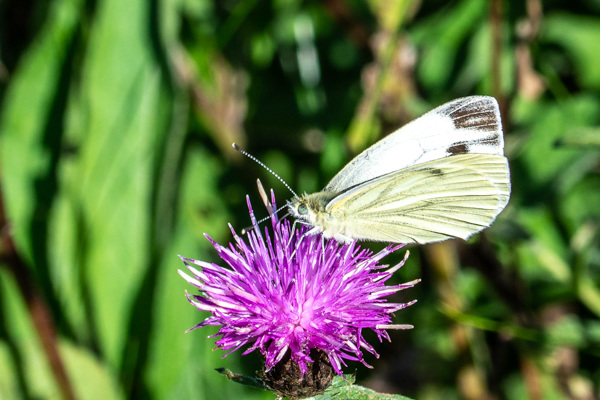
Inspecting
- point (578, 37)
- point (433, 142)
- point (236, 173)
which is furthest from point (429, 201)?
point (578, 37)

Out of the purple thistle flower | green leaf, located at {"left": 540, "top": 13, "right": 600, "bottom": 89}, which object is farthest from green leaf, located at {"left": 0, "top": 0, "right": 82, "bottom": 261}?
green leaf, located at {"left": 540, "top": 13, "right": 600, "bottom": 89}

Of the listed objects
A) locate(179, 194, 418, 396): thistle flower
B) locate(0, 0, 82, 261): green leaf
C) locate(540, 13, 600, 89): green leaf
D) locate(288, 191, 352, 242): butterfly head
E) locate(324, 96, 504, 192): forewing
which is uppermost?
locate(0, 0, 82, 261): green leaf

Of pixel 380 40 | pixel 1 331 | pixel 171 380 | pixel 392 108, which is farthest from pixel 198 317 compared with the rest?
pixel 380 40

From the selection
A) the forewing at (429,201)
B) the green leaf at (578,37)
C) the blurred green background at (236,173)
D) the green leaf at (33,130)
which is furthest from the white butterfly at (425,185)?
the green leaf at (33,130)

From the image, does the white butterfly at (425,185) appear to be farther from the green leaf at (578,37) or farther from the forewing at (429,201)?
the green leaf at (578,37)

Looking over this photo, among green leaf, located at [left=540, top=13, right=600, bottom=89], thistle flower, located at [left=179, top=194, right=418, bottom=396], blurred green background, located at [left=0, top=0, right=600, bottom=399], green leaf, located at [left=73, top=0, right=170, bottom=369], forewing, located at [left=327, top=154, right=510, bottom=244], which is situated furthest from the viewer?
green leaf, located at [left=540, top=13, right=600, bottom=89]

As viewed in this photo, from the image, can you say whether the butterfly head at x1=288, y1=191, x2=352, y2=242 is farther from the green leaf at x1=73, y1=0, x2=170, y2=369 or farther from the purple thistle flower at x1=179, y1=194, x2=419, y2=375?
the green leaf at x1=73, y1=0, x2=170, y2=369
